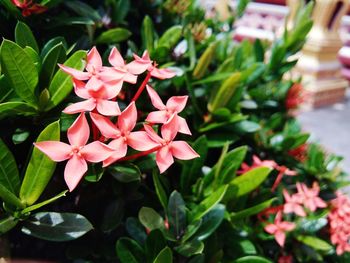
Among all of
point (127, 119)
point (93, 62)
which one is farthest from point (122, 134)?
point (93, 62)

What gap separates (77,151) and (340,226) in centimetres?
69

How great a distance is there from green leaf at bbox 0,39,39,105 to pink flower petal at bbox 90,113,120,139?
147 mm

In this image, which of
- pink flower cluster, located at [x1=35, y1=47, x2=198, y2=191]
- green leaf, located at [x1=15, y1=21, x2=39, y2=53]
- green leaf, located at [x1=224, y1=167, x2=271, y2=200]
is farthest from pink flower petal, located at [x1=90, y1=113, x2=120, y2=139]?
green leaf, located at [x1=224, y1=167, x2=271, y2=200]

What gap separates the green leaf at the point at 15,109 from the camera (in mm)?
574

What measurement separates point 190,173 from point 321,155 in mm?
487

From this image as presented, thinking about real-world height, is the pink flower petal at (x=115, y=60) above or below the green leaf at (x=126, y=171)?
above

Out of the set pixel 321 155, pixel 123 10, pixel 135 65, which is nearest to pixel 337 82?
pixel 321 155

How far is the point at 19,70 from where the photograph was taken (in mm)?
585

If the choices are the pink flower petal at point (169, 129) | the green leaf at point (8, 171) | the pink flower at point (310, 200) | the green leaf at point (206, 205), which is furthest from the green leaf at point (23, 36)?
the pink flower at point (310, 200)

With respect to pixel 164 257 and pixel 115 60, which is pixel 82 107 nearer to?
pixel 115 60

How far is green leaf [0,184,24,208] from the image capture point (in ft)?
1.76

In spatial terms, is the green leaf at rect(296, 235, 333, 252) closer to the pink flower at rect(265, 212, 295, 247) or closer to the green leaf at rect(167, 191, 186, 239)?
the pink flower at rect(265, 212, 295, 247)

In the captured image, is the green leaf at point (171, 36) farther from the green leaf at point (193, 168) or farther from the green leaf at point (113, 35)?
the green leaf at point (193, 168)

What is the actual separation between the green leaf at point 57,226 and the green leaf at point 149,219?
0.14 m
